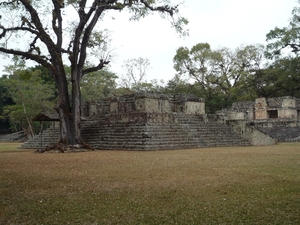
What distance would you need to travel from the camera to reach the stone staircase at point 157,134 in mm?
14383

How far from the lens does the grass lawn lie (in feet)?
12.5

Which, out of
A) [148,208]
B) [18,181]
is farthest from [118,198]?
[18,181]

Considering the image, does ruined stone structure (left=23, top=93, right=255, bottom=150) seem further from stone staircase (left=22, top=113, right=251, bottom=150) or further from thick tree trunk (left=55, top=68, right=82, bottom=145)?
thick tree trunk (left=55, top=68, right=82, bottom=145)

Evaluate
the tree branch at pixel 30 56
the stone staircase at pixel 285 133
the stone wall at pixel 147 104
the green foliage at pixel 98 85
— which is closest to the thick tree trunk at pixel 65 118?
the tree branch at pixel 30 56

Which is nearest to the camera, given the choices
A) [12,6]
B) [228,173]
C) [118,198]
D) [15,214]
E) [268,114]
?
[15,214]

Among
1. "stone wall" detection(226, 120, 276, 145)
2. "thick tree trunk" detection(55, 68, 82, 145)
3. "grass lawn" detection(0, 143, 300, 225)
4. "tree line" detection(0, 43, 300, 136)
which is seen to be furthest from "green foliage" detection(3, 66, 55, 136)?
"grass lawn" detection(0, 143, 300, 225)

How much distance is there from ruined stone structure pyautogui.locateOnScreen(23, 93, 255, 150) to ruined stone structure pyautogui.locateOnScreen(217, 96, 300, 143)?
4.69m

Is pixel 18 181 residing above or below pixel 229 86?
below

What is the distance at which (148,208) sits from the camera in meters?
4.20

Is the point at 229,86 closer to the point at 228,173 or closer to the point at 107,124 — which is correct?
the point at 107,124

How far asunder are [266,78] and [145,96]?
76.6 feet

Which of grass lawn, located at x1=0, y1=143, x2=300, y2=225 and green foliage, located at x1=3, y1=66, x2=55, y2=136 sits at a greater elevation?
green foliage, located at x1=3, y1=66, x2=55, y2=136

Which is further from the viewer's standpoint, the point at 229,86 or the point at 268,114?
the point at 229,86

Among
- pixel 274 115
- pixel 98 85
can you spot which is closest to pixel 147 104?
pixel 274 115
